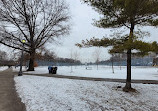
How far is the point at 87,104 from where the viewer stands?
521 centimetres

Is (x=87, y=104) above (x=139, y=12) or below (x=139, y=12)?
below

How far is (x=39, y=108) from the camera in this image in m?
4.59

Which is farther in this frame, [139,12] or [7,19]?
[7,19]

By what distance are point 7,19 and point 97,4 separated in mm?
16477

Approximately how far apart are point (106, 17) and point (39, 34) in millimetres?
15849

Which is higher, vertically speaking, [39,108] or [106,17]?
[106,17]

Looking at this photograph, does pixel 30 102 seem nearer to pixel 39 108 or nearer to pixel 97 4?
pixel 39 108

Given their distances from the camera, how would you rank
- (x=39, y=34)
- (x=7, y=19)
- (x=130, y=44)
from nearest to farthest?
(x=130, y=44) → (x=7, y=19) → (x=39, y=34)

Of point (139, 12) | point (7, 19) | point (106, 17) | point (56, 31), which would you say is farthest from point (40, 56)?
point (139, 12)

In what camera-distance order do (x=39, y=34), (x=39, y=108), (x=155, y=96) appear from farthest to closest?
(x=39, y=34)
(x=155, y=96)
(x=39, y=108)

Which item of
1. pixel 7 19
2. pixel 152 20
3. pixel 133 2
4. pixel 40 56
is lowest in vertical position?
pixel 40 56

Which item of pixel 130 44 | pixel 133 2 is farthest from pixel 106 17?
pixel 130 44

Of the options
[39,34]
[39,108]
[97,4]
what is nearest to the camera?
[39,108]

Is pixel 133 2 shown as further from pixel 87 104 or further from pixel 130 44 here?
pixel 87 104
